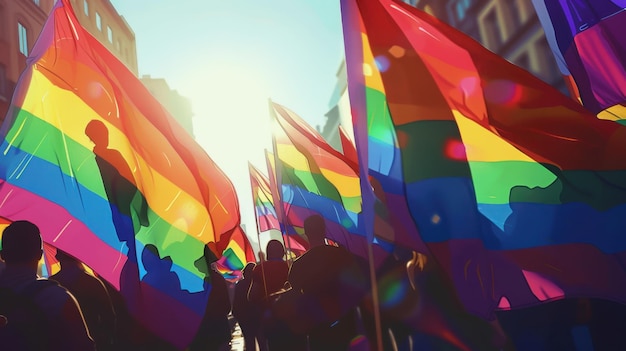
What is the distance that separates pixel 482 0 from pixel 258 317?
22.5 meters

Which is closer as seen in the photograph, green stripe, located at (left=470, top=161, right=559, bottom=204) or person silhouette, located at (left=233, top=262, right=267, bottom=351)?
green stripe, located at (left=470, top=161, right=559, bottom=204)

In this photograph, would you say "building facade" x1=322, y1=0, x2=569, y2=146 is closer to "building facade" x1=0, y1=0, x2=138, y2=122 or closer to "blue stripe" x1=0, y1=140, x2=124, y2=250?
"building facade" x1=0, y1=0, x2=138, y2=122

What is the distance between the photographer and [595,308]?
3715mm

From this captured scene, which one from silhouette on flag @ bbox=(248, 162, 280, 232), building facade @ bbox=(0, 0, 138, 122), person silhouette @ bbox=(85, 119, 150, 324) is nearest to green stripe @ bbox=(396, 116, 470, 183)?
person silhouette @ bbox=(85, 119, 150, 324)

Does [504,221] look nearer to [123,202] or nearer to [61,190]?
[123,202]

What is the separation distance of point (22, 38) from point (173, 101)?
7210 centimetres

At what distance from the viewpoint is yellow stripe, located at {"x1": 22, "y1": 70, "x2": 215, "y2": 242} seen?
181 inches

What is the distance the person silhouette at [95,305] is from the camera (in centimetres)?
344

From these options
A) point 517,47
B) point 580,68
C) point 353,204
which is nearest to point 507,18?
point 517,47

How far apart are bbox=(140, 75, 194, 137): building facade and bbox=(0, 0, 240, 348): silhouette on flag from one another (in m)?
78.9

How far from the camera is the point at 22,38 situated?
24.6m

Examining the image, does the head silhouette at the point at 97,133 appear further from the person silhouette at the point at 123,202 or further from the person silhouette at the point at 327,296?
the person silhouette at the point at 327,296

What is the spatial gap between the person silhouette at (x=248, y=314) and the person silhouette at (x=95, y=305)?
9.88ft

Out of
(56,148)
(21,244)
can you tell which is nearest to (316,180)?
(56,148)
